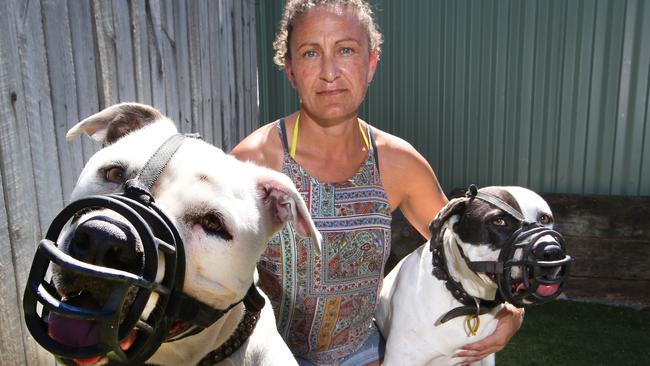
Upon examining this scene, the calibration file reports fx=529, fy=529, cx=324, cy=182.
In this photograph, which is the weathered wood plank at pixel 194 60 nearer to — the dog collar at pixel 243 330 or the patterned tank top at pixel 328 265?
the patterned tank top at pixel 328 265

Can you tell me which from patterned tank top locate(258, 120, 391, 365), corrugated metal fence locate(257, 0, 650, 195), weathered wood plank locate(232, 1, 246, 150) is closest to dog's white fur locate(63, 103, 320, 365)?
patterned tank top locate(258, 120, 391, 365)

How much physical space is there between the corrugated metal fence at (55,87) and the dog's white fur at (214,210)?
76 cm

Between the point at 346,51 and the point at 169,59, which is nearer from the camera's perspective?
the point at 346,51

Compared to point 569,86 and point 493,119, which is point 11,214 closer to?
point 493,119

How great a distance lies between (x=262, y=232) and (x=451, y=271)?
1351mm

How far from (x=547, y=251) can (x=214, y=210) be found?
5.26 feet

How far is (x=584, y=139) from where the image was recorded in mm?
5438

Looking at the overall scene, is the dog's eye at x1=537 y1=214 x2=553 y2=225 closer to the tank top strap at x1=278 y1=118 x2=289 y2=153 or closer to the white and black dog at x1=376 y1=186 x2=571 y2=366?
the white and black dog at x1=376 y1=186 x2=571 y2=366

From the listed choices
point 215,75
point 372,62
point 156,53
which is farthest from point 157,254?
point 215,75

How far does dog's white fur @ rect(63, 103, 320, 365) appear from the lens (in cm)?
151

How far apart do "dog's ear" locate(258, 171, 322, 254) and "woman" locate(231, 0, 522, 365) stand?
1.75ft

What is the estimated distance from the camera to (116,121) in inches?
78.4

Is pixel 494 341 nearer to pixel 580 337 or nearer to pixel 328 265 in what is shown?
pixel 328 265

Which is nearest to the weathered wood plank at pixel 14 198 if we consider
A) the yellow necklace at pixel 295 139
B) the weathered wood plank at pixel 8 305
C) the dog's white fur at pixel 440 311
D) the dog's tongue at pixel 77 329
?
the weathered wood plank at pixel 8 305
